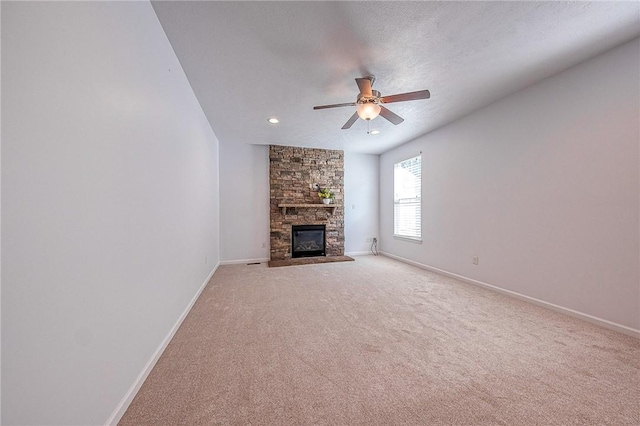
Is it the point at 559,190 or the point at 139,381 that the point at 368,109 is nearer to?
the point at 559,190

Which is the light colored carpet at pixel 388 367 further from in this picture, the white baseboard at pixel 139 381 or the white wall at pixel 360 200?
the white wall at pixel 360 200

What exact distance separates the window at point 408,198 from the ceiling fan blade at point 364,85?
2547 mm

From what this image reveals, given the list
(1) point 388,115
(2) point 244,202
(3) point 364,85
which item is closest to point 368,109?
(3) point 364,85

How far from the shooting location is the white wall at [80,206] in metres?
0.72

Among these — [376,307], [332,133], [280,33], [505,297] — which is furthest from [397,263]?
[280,33]

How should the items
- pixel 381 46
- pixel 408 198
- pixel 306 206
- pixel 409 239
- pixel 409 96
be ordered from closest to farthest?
pixel 381 46 → pixel 409 96 → pixel 409 239 → pixel 408 198 → pixel 306 206

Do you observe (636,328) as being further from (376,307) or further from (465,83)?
(465,83)

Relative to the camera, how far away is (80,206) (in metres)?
0.97

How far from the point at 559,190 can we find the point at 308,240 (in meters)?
4.18

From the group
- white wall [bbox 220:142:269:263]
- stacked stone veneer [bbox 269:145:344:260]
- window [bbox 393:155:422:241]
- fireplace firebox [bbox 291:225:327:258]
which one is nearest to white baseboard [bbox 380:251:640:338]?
window [bbox 393:155:422:241]

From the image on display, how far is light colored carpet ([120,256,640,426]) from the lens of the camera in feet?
4.07

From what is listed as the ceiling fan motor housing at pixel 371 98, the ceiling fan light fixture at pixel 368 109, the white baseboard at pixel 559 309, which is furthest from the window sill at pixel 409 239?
the ceiling fan motor housing at pixel 371 98

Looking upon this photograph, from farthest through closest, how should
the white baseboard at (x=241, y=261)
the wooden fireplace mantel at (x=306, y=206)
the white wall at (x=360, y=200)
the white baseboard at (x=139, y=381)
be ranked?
1. the white wall at (x=360, y=200)
2. the wooden fireplace mantel at (x=306, y=206)
3. the white baseboard at (x=241, y=261)
4. the white baseboard at (x=139, y=381)

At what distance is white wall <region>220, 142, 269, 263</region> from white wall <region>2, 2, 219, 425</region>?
10.1ft
